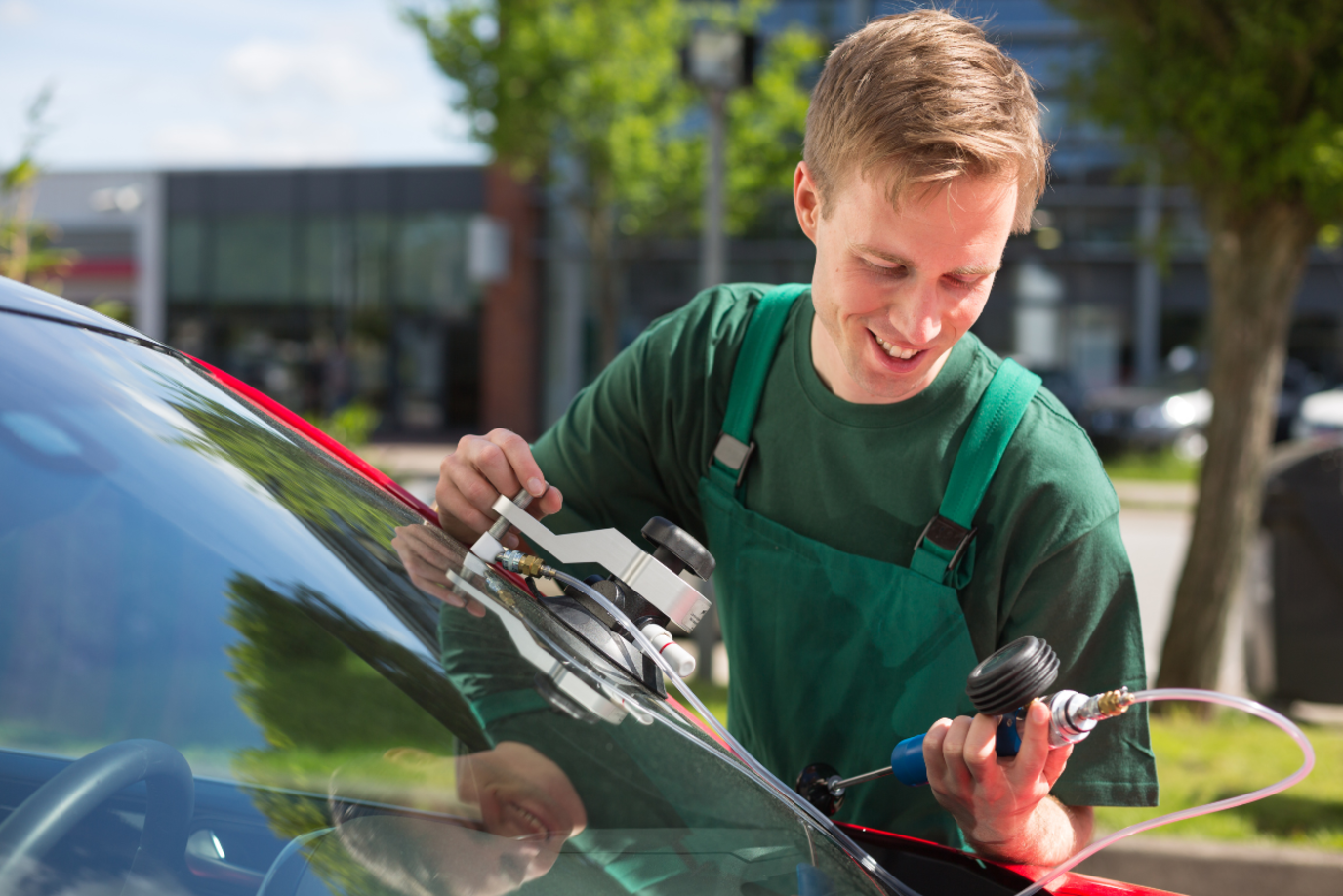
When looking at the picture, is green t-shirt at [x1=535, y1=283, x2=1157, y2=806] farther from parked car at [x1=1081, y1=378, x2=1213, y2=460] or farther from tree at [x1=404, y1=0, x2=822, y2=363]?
parked car at [x1=1081, y1=378, x2=1213, y2=460]

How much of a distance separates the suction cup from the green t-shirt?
277mm

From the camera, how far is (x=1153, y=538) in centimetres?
1177

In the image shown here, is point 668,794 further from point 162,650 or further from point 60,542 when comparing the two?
point 60,542

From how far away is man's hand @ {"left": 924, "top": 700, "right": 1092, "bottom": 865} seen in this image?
1243mm

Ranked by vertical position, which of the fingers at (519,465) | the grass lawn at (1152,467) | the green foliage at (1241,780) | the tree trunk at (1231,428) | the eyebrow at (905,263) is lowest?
the grass lawn at (1152,467)

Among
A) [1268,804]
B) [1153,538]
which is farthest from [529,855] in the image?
[1153,538]

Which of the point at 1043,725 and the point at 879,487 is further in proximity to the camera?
the point at 879,487

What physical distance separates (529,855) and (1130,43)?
4.86 metres

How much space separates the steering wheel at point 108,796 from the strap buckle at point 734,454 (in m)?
0.90

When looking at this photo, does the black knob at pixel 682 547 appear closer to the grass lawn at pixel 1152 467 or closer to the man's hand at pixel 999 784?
the man's hand at pixel 999 784

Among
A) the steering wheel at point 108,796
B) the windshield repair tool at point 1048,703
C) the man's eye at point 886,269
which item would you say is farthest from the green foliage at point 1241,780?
the steering wheel at point 108,796

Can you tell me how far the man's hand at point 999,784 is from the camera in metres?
1.24

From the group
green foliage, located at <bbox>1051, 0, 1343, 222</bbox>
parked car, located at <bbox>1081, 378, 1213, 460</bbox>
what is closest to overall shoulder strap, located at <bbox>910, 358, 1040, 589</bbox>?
green foliage, located at <bbox>1051, 0, 1343, 222</bbox>

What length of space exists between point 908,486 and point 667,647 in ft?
1.39
